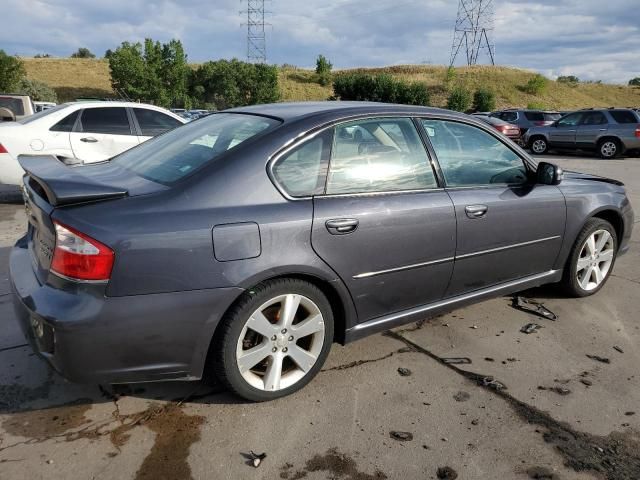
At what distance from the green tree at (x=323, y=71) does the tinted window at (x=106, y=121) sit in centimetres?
6238

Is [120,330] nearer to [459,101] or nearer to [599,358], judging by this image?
[599,358]

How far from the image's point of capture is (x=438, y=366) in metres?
3.19

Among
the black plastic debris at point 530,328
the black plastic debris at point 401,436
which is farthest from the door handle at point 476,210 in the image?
the black plastic debris at point 401,436

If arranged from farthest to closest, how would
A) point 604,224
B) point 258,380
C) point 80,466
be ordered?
point 604,224 → point 258,380 → point 80,466

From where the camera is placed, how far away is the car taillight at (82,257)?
2.21m

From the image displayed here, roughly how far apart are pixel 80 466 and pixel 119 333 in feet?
1.99

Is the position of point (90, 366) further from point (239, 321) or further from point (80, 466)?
point (239, 321)

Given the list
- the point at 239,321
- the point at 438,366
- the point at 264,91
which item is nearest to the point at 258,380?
the point at 239,321

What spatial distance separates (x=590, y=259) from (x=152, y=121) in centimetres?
660

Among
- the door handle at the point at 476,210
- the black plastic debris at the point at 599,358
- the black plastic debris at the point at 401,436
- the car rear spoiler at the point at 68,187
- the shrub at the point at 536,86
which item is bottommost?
the black plastic debris at the point at 599,358

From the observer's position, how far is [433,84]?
208ft

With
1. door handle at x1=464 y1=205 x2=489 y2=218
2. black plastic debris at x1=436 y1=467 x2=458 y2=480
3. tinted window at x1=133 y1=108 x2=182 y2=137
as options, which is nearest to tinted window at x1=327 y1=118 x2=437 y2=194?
door handle at x1=464 y1=205 x2=489 y2=218

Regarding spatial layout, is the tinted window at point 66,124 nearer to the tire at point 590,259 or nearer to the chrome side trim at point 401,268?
the chrome side trim at point 401,268

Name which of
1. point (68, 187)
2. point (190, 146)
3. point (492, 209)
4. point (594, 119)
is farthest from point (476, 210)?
point (594, 119)
